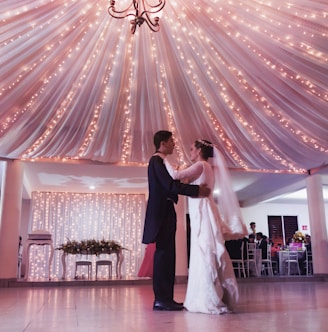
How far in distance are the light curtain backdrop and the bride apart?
9592 millimetres

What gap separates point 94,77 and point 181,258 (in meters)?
5.56

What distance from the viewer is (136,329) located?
→ 2.46 metres

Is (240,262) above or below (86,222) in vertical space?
below

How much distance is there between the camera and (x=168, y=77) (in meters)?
5.55

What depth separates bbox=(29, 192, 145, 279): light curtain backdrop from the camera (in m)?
12.8

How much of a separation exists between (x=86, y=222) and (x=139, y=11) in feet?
32.7

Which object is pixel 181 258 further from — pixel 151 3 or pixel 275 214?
pixel 275 214

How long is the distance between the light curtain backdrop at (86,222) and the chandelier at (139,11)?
9704 mm

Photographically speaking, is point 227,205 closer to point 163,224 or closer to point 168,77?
point 163,224

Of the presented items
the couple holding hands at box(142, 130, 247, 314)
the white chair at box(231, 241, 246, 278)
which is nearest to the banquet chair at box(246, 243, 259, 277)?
the white chair at box(231, 241, 246, 278)

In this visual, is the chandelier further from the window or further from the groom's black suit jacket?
the window

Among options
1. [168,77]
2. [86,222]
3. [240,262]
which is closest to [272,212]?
[240,262]

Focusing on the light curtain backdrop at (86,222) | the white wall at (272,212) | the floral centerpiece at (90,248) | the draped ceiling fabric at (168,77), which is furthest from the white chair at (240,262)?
the white wall at (272,212)

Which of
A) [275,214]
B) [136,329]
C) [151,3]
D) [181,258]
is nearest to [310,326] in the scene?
[136,329]
